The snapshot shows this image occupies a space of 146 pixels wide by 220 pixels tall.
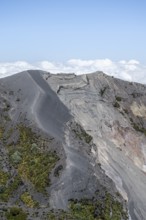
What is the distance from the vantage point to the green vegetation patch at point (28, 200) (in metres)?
44.1

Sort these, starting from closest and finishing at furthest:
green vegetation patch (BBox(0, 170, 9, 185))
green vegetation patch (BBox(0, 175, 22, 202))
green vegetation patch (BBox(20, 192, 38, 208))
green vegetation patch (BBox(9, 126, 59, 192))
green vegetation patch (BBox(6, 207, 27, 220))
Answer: green vegetation patch (BBox(6, 207, 27, 220)), green vegetation patch (BBox(20, 192, 38, 208)), green vegetation patch (BBox(0, 175, 22, 202)), green vegetation patch (BBox(0, 170, 9, 185)), green vegetation patch (BBox(9, 126, 59, 192))

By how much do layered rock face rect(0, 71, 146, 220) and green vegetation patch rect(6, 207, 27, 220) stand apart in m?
0.56

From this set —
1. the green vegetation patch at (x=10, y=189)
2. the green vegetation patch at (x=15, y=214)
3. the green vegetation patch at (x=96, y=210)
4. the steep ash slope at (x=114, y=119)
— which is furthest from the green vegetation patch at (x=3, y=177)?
the steep ash slope at (x=114, y=119)

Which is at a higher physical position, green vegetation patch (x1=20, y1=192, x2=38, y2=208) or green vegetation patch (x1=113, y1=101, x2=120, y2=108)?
green vegetation patch (x1=113, y1=101, x2=120, y2=108)

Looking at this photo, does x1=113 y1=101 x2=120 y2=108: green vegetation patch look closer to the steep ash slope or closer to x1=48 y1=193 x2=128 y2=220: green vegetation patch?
the steep ash slope

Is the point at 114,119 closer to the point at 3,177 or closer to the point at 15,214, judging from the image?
the point at 3,177

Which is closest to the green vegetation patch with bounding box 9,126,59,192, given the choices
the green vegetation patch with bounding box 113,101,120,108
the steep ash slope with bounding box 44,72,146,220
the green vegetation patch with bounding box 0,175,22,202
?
the green vegetation patch with bounding box 0,175,22,202

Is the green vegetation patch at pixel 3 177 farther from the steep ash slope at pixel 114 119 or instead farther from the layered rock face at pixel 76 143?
the steep ash slope at pixel 114 119

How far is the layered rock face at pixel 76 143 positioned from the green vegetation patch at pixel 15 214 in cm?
56

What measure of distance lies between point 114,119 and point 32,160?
104 feet

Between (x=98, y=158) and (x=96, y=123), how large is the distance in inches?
599

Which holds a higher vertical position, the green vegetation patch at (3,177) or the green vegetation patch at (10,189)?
the green vegetation patch at (3,177)

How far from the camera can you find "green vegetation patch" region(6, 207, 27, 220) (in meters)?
37.2

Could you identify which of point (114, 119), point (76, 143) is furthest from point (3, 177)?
point (114, 119)
